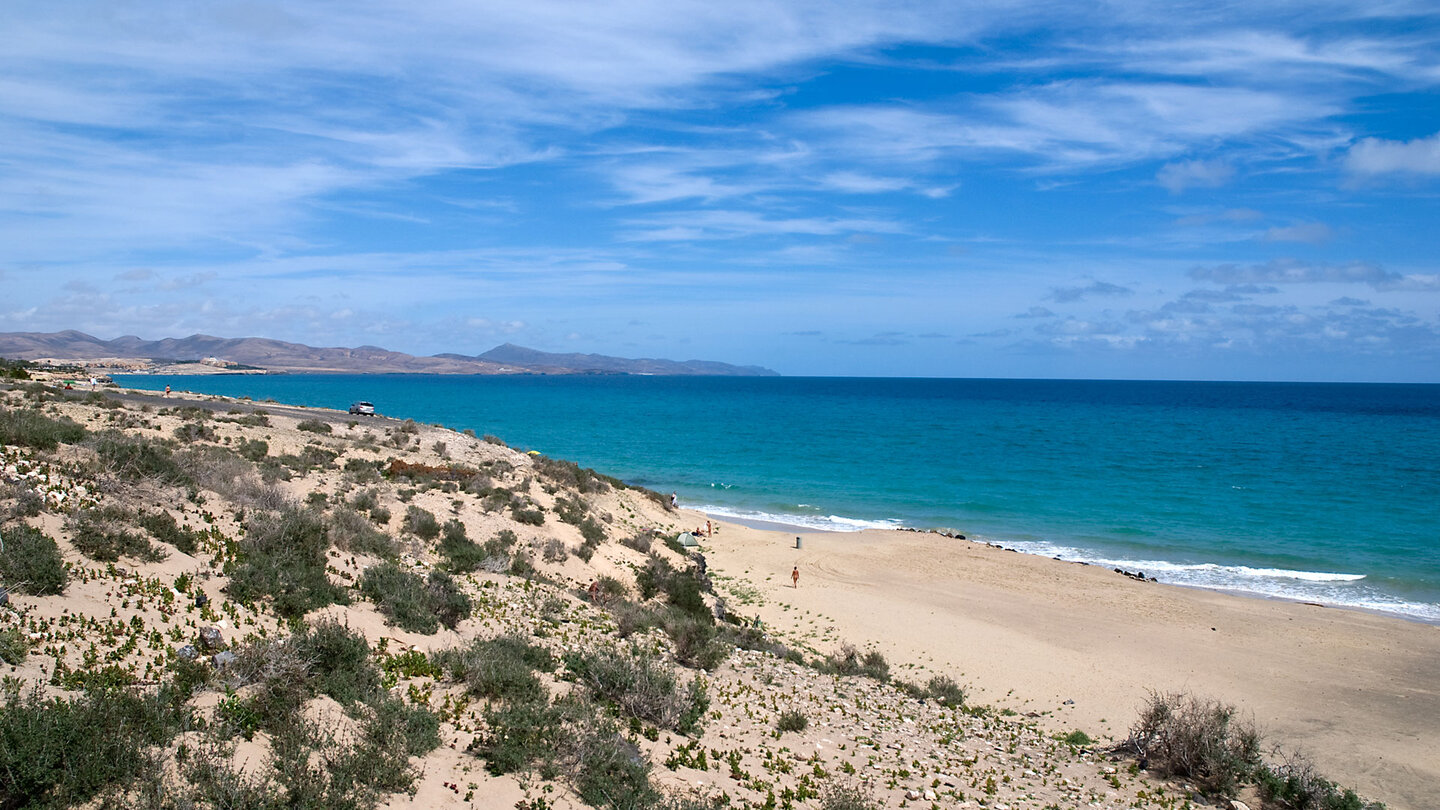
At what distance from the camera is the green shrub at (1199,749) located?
1098cm

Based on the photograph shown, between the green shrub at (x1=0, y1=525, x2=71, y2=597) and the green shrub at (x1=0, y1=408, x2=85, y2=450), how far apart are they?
18.3ft

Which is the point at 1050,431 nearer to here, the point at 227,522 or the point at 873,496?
the point at 873,496

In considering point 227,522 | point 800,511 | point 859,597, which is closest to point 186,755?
point 227,522

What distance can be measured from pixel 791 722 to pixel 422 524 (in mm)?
10018

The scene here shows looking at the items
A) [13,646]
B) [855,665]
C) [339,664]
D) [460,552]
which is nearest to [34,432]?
[460,552]

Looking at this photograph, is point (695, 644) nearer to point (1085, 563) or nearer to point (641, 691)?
point (641, 691)

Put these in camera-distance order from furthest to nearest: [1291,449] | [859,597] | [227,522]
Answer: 1. [1291,449]
2. [859,597]
3. [227,522]

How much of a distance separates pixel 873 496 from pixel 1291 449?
165 feet

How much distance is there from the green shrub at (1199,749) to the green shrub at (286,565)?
1294cm

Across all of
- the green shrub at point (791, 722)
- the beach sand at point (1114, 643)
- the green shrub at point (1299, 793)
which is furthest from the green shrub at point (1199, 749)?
the green shrub at point (791, 722)

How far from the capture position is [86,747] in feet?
20.4

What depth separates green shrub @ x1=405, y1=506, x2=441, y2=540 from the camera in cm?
1703

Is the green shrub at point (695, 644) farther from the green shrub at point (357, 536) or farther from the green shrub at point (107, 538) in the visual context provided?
the green shrub at point (107, 538)

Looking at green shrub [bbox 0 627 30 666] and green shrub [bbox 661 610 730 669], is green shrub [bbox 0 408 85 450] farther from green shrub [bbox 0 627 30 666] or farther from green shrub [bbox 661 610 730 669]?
green shrub [bbox 661 610 730 669]
